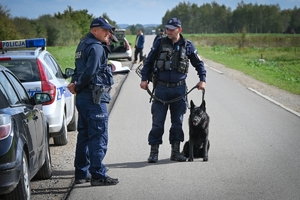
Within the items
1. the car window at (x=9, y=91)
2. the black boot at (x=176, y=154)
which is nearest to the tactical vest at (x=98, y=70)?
the car window at (x=9, y=91)

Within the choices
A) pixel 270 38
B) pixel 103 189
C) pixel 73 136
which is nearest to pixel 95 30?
pixel 103 189

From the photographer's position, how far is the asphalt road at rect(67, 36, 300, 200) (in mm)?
6820

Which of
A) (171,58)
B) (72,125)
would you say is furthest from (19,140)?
(72,125)

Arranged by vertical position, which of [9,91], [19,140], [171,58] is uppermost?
[171,58]

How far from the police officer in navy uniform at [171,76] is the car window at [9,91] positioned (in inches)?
95.6

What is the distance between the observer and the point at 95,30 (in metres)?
7.20

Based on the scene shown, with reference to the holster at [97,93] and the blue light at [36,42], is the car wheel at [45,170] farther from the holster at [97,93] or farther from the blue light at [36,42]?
the blue light at [36,42]

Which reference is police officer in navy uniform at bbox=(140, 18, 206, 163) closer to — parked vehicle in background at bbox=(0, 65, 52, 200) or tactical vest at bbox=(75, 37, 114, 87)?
tactical vest at bbox=(75, 37, 114, 87)

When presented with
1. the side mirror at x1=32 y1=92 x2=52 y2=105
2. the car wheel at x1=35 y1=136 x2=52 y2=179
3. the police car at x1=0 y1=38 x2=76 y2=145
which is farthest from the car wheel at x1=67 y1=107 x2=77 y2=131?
the side mirror at x1=32 y1=92 x2=52 y2=105

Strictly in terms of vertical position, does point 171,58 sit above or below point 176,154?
above

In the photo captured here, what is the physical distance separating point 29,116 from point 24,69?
9.93 ft

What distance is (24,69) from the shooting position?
9.41 m

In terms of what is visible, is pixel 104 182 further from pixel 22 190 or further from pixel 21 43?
pixel 21 43

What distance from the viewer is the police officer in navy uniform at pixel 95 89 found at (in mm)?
7094
